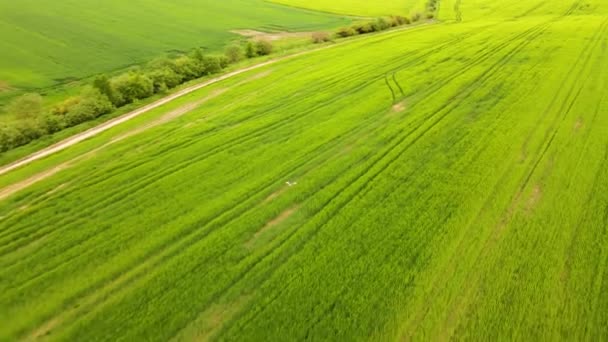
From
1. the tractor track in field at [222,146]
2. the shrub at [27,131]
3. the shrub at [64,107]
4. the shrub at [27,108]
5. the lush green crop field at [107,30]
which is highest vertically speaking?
the lush green crop field at [107,30]

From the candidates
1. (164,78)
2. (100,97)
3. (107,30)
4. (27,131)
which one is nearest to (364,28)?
(164,78)

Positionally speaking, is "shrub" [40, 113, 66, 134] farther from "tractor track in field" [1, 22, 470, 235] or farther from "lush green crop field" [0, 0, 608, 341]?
"tractor track in field" [1, 22, 470, 235]

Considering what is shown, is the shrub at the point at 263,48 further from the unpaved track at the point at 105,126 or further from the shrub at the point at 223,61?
the unpaved track at the point at 105,126

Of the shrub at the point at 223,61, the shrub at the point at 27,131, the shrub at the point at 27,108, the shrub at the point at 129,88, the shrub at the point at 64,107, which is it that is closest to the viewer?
the shrub at the point at 27,131

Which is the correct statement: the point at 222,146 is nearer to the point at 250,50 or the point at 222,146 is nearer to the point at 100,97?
the point at 100,97

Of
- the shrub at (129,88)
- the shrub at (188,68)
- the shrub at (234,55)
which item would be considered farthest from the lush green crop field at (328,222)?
the shrub at (234,55)
